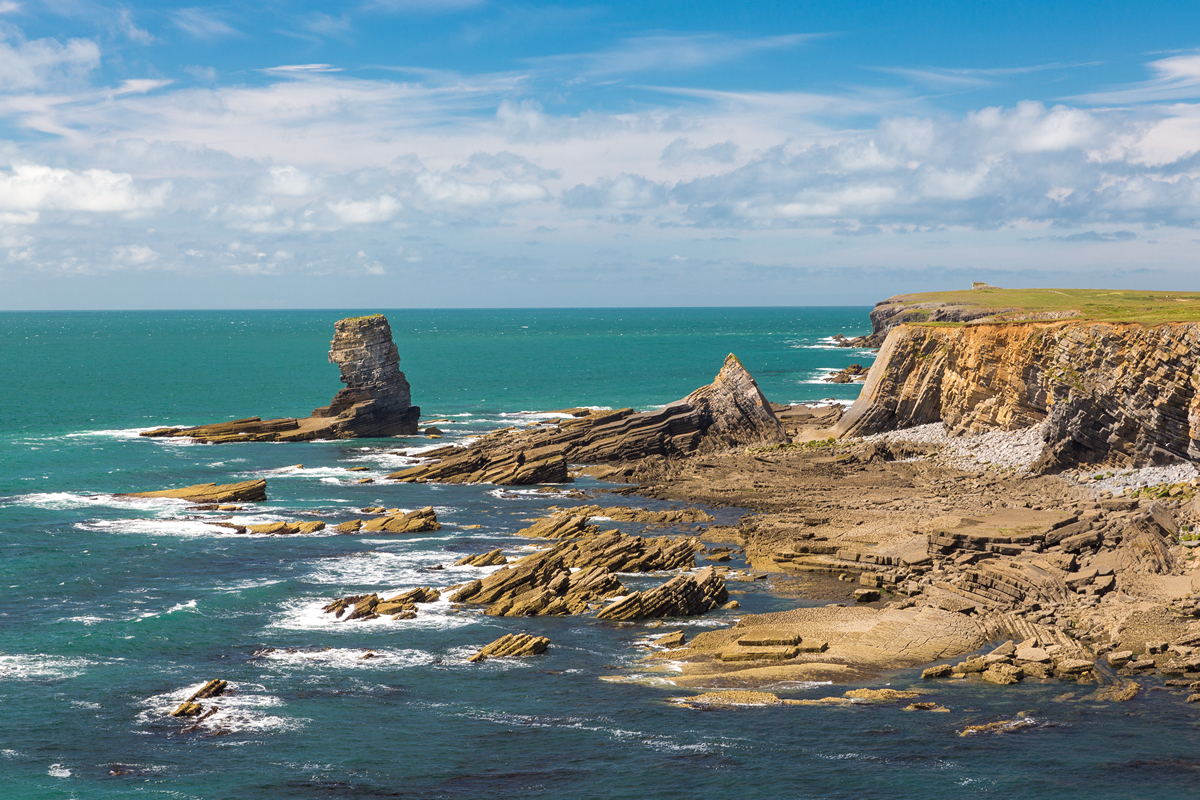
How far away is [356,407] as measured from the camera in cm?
8312

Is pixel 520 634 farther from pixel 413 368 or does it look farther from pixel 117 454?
pixel 413 368

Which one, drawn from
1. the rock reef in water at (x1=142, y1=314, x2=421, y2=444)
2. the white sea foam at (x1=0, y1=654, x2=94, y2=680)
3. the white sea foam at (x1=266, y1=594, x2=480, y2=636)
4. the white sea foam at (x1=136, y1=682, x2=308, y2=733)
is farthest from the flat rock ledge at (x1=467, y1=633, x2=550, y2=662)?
the rock reef in water at (x1=142, y1=314, x2=421, y2=444)

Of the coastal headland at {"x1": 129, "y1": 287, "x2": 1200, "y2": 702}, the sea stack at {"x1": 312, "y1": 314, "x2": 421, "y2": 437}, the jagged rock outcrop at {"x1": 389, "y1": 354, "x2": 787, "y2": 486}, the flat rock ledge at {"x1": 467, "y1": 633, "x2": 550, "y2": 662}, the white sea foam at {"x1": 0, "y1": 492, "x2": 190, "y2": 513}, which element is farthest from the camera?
the sea stack at {"x1": 312, "y1": 314, "x2": 421, "y2": 437}

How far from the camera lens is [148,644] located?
34.2 metres

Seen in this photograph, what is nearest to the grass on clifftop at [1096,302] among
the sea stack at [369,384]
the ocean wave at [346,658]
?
the ocean wave at [346,658]

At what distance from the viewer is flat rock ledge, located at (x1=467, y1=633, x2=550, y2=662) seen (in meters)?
33.0

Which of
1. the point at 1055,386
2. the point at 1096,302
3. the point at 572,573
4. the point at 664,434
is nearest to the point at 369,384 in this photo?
the point at 664,434

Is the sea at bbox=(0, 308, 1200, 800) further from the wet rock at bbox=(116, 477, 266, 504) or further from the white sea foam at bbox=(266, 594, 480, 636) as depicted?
the wet rock at bbox=(116, 477, 266, 504)

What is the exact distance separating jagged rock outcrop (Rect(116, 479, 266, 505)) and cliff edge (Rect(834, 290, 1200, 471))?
39.5m

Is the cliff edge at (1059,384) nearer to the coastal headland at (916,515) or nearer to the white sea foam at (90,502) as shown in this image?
the coastal headland at (916,515)

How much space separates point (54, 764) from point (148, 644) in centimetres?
916

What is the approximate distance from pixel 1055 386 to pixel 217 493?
48.0 meters

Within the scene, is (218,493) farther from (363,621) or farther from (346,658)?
(346,658)

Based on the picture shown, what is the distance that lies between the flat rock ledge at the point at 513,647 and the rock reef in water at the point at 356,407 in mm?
50181
